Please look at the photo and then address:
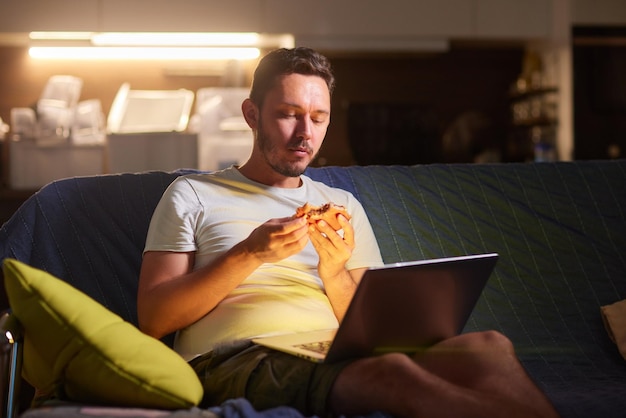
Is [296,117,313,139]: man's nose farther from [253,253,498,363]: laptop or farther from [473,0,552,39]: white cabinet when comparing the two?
[473,0,552,39]: white cabinet

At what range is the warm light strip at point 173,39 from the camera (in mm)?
4504

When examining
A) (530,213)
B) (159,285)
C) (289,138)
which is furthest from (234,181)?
(530,213)

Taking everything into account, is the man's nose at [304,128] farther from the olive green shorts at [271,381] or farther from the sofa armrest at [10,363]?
the sofa armrest at [10,363]

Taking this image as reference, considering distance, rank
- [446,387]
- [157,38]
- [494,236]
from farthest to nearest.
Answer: [157,38], [494,236], [446,387]

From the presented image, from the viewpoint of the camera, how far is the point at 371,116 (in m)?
4.92

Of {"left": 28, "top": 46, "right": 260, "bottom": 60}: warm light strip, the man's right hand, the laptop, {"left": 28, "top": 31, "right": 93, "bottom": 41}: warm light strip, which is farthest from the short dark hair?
{"left": 28, "top": 46, "right": 260, "bottom": 60}: warm light strip

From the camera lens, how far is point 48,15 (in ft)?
14.4

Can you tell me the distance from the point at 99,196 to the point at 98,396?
2.46 feet

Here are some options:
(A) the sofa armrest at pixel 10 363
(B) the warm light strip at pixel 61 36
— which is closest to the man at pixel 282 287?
(A) the sofa armrest at pixel 10 363

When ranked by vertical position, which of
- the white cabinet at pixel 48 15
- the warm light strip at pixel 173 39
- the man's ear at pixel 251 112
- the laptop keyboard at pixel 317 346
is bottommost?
the laptop keyboard at pixel 317 346

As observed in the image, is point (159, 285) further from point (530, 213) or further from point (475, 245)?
point (530, 213)

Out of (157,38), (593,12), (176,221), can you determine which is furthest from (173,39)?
(176,221)

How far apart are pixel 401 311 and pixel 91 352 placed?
526 millimetres

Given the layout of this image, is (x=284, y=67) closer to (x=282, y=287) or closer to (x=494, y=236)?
(x=282, y=287)
